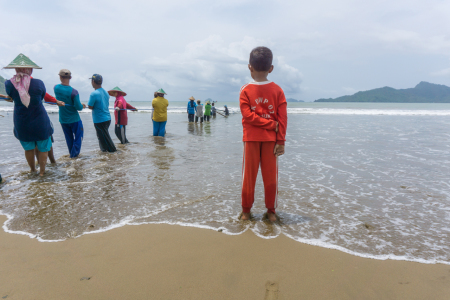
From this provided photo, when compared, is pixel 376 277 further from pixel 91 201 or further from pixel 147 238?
pixel 91 201

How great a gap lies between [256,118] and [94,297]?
196 cm

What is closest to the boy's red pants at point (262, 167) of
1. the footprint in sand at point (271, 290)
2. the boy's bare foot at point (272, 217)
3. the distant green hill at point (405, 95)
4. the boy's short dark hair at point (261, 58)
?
the boy's bare foot at point (272, 217)

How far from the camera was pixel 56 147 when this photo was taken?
7.94 metres

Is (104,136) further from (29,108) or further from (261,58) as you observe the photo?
(261,58)

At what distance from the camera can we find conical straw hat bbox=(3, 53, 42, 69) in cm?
399

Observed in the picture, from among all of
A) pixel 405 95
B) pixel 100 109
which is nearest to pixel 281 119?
pixel 100 109

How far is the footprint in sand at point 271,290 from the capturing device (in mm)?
1729

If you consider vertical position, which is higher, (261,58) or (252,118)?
(261,58)

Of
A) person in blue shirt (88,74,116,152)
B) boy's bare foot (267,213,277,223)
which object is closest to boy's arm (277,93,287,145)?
boy's bare foot (267,213,277,223)

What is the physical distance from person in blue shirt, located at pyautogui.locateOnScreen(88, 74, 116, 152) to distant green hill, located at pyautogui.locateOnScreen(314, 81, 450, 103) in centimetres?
18211

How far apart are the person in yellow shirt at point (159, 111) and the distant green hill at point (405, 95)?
7046 inches

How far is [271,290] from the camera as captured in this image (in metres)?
1.79

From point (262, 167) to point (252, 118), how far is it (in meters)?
0.55

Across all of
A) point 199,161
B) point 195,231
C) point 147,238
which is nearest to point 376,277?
point 195,231
